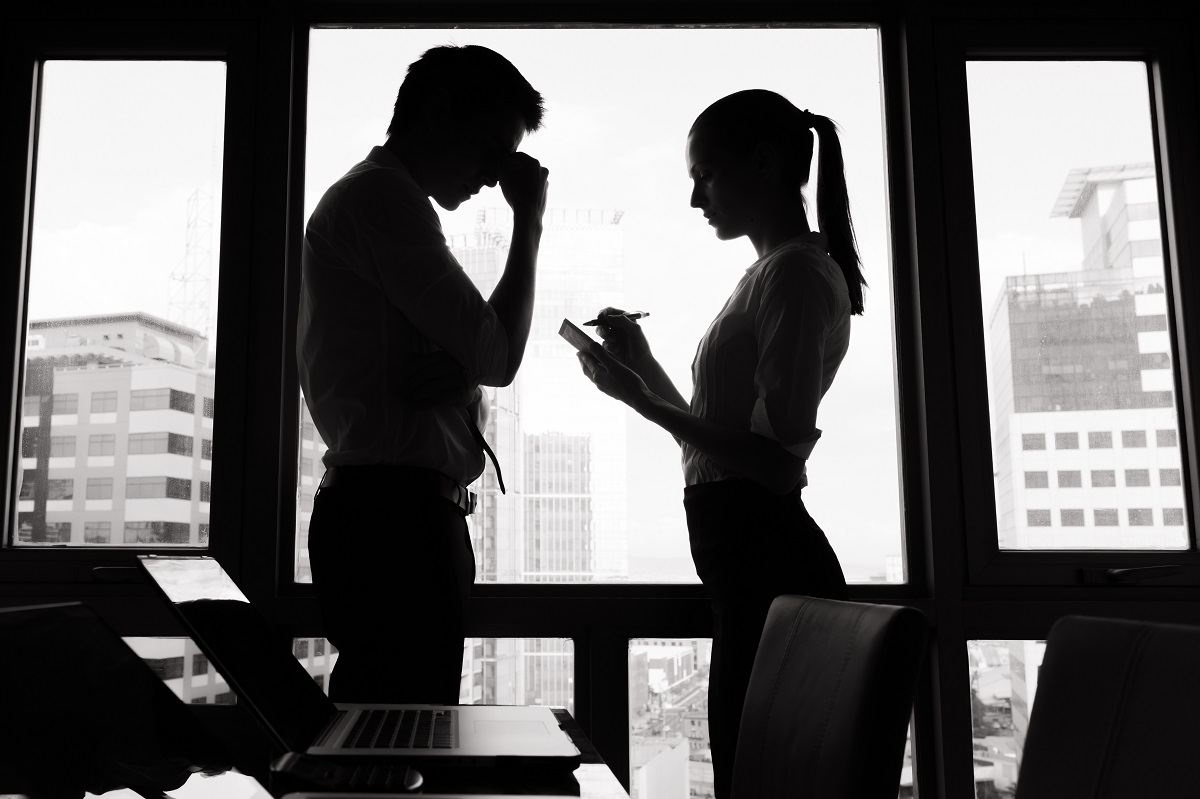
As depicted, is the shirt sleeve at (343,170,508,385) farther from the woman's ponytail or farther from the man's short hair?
the woman's ponytail

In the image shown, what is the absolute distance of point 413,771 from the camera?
618mm

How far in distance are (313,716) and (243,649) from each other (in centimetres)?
10

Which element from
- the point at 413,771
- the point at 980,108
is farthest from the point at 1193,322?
the point at 413,771

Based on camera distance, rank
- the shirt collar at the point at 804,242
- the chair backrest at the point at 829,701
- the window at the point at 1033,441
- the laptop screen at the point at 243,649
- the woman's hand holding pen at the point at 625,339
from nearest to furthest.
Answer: the laptop screen at the point at 243,649, the chair backrest at the point at 829,701, the shirt collar at the point at 804,242, the woman's hand holding pen at the point at 625,339, the window at the point at 1033,441

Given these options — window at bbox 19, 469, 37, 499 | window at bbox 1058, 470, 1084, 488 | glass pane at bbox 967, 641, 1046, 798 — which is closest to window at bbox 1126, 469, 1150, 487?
window at bbox 1058, 470, 1084, 488

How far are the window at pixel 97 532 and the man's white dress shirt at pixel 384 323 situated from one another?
1.00m

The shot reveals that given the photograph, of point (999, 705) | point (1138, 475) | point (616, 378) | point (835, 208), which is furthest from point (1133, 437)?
point (616, 378)

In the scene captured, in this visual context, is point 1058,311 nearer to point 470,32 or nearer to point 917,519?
point 917,519

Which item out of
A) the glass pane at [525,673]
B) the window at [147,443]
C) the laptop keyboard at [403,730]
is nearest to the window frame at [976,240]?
the glass pane at [525,673]

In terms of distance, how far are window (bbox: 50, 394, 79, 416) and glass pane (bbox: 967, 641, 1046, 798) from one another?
6.60 feet

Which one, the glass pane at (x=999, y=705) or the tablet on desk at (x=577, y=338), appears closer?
the tablet on desk at (x=577, y=338)

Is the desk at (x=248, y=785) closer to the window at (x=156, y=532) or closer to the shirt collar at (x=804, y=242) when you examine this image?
the shirt collar at (x=804, y=242)

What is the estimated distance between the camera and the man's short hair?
4.91 feet

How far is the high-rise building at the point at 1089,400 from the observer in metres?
2.14
